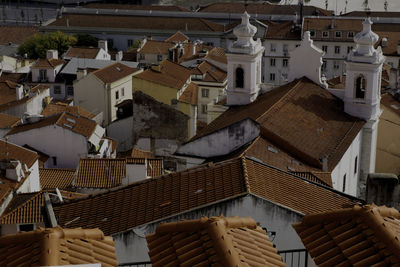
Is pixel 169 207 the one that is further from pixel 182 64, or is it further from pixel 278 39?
pixel 278 39

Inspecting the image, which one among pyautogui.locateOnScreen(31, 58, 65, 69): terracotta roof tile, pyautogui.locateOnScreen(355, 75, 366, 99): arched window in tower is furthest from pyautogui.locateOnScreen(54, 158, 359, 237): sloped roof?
pyautogui.locateOnScreen(31, 58, 65, 69): terracotta roof tile

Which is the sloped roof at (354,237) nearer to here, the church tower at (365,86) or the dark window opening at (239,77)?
the church tower at (365,86)

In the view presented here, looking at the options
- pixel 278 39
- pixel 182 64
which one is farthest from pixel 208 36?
pixel 182 64

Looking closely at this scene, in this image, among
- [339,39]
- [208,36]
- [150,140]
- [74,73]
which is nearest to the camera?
[150,140]

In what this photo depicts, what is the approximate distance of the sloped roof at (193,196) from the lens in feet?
48.0

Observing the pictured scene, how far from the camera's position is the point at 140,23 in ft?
267

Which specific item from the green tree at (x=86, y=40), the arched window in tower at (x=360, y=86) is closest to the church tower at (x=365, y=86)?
the arched window in tower at (x=360, y=86)

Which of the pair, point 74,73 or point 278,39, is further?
point 278,39

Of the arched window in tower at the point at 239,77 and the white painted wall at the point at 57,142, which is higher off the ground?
the arched window in tower at the point at 239,77

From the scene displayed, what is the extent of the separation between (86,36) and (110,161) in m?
50.7

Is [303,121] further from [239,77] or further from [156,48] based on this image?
[156,48]

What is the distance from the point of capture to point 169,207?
48.3ft

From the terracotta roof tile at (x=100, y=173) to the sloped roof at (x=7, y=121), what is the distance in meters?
9.26

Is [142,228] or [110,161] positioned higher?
[142,228]
